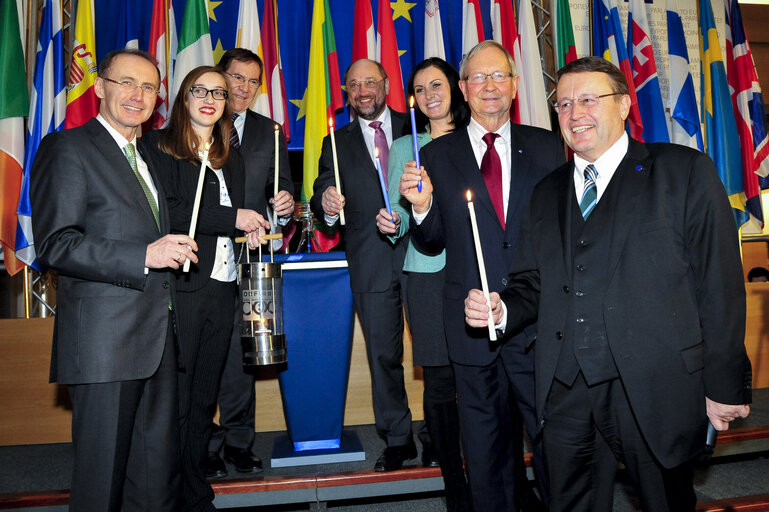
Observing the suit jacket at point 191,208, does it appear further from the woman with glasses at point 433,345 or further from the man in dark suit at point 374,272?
the woman with glasses at point 433,345

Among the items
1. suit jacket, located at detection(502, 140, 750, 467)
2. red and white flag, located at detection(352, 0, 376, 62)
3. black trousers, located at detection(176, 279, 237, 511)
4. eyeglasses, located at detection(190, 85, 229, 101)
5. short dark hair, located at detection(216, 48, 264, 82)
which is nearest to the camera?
suit jacket, located at detection(502, 140, 750, 467)

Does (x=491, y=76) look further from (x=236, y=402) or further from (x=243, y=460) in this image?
(x=243, y=460)

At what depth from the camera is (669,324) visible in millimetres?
1563

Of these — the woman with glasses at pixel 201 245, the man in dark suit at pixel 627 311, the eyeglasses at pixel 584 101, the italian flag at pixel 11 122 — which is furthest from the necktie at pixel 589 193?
the italian flag at pixel 11 122

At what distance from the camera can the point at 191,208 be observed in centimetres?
241

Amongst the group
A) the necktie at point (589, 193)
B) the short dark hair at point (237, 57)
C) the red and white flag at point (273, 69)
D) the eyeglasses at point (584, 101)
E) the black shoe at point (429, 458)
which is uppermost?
the red and white flag at point (273, 69)

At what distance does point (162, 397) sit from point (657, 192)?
5.67ft

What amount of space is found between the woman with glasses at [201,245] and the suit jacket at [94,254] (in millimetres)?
348

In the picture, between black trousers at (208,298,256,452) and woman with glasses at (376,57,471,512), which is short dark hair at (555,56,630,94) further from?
black trousers at (208,298,256,452)

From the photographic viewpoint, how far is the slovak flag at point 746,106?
4992 mm

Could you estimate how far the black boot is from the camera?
2375mm

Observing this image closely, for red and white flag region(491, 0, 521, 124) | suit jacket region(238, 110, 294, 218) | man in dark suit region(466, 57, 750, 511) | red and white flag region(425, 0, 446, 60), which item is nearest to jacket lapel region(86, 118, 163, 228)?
suit jacket region(238, 110, 294, 218)

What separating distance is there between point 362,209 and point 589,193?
1.35 m

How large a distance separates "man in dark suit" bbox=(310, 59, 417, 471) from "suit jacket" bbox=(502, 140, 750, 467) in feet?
4.27
